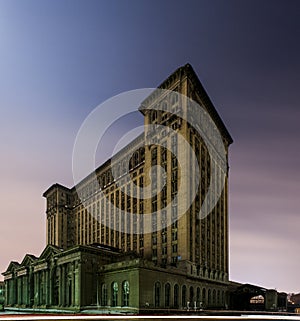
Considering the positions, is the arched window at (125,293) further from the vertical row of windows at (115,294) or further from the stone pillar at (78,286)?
the stone pillar at (78,286)

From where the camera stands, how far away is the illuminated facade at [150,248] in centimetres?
8675

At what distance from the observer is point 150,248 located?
110m

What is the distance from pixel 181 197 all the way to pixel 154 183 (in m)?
13.4

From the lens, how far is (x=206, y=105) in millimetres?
120625

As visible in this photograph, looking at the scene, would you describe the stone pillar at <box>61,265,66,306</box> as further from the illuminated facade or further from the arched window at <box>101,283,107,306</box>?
the arched window at <box>101,283,107,306</box>

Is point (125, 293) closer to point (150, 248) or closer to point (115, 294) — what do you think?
point (115, 294)

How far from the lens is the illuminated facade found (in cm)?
8675

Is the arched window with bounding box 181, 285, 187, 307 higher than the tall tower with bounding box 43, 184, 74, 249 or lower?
lower

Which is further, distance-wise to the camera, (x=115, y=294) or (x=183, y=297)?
(x=183, y=297)

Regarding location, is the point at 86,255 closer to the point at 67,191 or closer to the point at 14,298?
the point at 14,298

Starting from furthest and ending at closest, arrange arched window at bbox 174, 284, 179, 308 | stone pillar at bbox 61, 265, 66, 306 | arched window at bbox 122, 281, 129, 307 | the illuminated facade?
stone pillar at bbox 61, 265, 66, 306 < arched window at bbox 174, 284, 179, 308 < the illuminated facade < arched window at bbox 122, 281, 129, 307

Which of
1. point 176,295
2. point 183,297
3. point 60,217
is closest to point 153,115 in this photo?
point 183,297

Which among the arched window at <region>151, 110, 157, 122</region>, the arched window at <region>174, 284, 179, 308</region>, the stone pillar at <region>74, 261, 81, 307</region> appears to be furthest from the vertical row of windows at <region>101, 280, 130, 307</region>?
the arched window at <region>151, 110, 157, 122</region>

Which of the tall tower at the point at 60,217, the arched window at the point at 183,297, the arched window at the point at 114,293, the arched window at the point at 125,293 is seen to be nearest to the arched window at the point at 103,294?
the arched window at the point at 114,293
